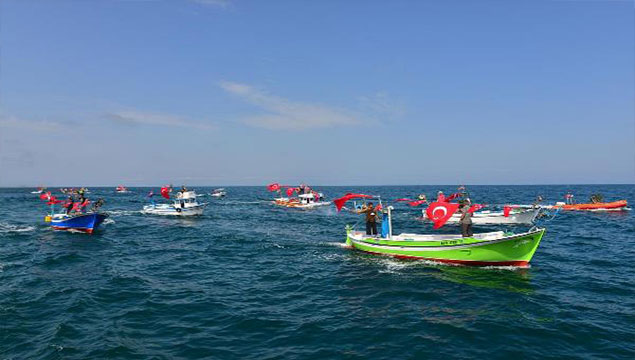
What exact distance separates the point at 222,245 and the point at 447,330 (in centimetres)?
2072

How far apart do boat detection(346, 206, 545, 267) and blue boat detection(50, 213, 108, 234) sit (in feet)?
86.1

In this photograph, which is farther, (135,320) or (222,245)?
(222,245)

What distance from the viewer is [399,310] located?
48.2 ft

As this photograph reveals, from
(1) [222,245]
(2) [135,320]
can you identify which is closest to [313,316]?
(2) [135,320]

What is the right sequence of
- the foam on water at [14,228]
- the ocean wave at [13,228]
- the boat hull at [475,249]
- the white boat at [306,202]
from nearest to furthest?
the boat hull at [475,249] < the ocean wave at [13,228] < the foam on water at [14,228] < the white boat at [306,202]

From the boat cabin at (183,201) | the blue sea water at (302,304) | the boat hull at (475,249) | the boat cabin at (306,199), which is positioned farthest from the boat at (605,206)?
the boat cabin at (183,201)

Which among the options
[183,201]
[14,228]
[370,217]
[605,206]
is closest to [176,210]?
[183,201]

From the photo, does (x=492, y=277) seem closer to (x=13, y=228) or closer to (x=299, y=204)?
(x=13, y=228)

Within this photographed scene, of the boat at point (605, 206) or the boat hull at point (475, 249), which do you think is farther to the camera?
the boat at point (605, 206)

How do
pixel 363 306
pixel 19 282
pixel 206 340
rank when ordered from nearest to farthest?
1. pixel 206 340
2. pixel 363 306
3. pixel 19 282

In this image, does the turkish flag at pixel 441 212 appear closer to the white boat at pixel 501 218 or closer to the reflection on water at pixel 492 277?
the reflection on water at pixel 492 277

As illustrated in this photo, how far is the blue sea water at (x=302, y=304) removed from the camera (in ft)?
37.1

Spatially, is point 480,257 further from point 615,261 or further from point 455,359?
point 455,359

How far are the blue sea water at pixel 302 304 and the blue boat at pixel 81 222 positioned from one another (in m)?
5.38
